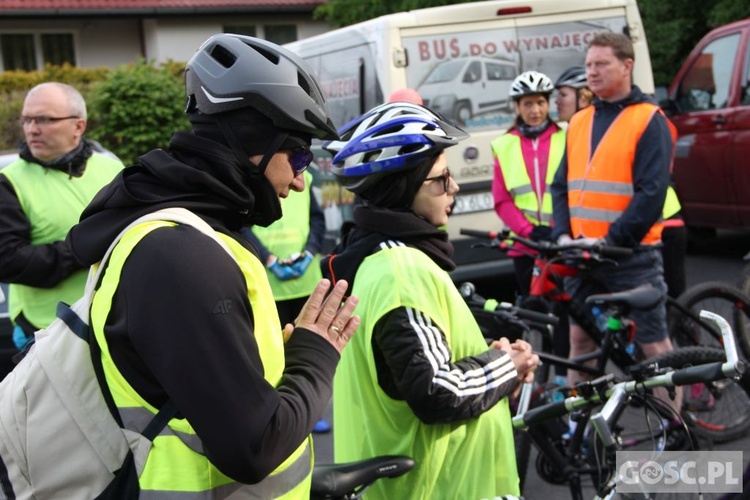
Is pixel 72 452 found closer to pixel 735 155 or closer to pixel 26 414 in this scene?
pixel 26 414

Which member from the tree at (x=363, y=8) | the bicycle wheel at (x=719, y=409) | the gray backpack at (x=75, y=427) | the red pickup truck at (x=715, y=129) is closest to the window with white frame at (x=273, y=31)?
the tree at (x=363, y=8)

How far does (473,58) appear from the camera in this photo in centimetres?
718

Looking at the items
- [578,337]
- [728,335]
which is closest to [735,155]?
[578,337]

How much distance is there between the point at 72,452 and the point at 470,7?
5.97m

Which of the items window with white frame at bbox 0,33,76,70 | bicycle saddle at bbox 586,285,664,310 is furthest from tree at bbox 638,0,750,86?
window with white frame at bbox 0,33,76,70

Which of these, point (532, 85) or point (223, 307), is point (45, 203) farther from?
point (532, 85)

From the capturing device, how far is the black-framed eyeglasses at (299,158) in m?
1.91

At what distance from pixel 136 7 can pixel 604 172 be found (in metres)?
19.3

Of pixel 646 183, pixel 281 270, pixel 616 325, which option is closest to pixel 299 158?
pixel 616 325

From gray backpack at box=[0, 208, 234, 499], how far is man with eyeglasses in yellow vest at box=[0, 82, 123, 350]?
2411 mm

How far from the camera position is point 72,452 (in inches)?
65.3

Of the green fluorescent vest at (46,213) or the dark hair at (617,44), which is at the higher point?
the dark hair at (617,44)

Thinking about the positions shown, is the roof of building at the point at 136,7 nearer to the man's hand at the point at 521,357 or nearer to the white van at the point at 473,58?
the white van at the point at 473,58

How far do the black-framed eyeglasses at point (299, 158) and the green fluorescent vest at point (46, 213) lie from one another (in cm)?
248
